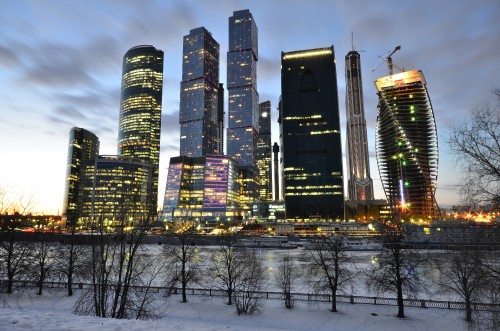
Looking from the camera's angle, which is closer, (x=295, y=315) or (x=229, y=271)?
(x=295, y=315)

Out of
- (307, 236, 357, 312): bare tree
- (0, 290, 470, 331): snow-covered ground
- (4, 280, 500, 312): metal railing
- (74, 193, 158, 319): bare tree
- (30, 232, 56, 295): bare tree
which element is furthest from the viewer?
(30, 232, 56, 295): bare tree

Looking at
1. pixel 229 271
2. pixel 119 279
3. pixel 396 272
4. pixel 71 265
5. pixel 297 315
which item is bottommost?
pixel 297 315

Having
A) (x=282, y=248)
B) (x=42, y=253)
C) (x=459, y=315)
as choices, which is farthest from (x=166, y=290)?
(x=282, y=248)

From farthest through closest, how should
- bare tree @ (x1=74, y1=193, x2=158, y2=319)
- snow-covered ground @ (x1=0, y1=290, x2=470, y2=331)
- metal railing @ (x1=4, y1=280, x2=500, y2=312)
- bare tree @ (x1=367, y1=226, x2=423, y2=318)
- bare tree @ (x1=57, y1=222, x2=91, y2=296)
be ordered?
bare tree @ (x1=57, y1=222, x2=91, y2=296) < metal railing @ (x1=4, y1=280, x2=500, y2=312) < bare tree @ (x1=367, y1=226, x2=423, y2=318) < snow-covered ground @ (x1=0, y1=290, x2=470, y2=331) < bare tree @ (x1=74, y1=193, x2=158, y2=319)

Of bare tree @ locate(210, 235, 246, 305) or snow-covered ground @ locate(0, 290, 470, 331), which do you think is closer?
snow-covered ground @ locate(0, 290, 470, 331)

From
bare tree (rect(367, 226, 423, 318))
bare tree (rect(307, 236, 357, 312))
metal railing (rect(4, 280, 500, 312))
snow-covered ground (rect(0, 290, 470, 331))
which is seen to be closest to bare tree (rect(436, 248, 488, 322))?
metal railing (rect(4, 280, 500, 312))

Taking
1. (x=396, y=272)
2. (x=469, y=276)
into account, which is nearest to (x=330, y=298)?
(x=396, y=272)

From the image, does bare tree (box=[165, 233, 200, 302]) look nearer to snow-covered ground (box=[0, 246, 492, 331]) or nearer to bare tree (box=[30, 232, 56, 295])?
snow-covered ground (box=[0, 246, 492, 331])

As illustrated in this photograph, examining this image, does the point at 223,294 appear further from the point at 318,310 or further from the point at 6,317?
the point at 6,317

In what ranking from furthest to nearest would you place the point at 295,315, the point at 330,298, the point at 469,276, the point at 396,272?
the point at 330,298, the point at 396,272, the point at 295,315, the point at 469,276

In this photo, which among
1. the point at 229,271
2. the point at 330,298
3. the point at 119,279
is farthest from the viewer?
the point at 229,271

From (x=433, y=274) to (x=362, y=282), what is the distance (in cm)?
1627

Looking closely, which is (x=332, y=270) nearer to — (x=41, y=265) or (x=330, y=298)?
(x=330, y=298)

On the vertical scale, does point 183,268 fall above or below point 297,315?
above
